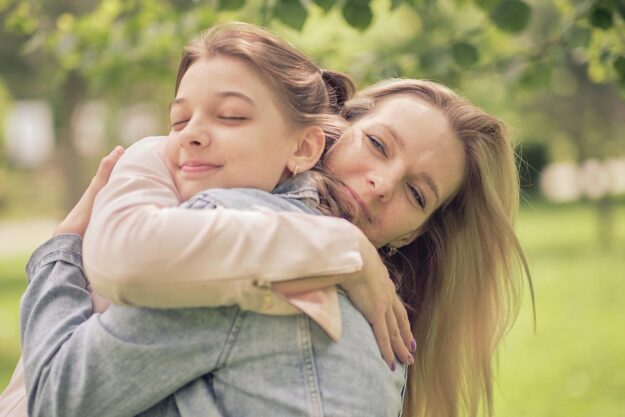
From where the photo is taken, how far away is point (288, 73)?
2.26m

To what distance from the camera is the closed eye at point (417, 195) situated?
255 cm

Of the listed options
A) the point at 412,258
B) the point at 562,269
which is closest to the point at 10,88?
the point at 562,269

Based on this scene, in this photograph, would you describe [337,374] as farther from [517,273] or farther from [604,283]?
[604,283]

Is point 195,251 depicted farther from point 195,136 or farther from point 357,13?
point 357,13

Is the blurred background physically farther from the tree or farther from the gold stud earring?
the gold stud earring

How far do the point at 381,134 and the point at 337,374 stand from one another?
0.76 m

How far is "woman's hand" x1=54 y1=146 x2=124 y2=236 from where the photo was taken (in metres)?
2.31

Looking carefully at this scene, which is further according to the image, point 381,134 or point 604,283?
point 604,283

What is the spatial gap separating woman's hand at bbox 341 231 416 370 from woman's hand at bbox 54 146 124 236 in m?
0.69

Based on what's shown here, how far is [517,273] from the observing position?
2.85m

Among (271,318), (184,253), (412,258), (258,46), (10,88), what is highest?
(258,46)

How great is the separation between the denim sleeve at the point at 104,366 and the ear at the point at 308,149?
558mm

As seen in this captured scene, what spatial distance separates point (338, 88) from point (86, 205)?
0.86 metres

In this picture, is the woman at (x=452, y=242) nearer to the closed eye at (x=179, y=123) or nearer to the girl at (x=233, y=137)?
the girl at (x=233, y=137)
